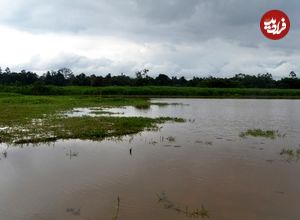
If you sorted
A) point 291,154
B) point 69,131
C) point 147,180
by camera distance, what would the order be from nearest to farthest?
point 147,180 → point 291,154 → point 69,131

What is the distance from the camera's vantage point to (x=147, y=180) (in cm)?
708

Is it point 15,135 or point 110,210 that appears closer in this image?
point 110,210

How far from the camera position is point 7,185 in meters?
6.64

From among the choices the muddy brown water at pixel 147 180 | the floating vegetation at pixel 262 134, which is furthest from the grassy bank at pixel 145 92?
the muddy brown water at pixel 147 180

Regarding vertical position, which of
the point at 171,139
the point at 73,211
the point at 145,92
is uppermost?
the point at 145,92

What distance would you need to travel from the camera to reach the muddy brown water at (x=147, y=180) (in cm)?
548

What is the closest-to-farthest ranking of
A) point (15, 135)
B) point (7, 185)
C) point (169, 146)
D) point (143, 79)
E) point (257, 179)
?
point (7, 185) → point (257, 179) → point (169, 146) → point (15, 135) → point (143, 79)

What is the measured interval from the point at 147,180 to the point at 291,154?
5044mm

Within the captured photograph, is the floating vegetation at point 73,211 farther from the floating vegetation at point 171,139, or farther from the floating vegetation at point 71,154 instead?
Answer: the floating vegetation at point 171,139

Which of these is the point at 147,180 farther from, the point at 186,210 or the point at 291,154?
the point at 291,154

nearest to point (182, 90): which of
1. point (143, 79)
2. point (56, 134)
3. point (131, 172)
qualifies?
point (143, 79)

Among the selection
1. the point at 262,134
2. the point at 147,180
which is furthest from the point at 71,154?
the point at 262,134

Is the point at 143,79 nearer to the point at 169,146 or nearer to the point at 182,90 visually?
the point at 182,90

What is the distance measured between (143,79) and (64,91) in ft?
81.2
